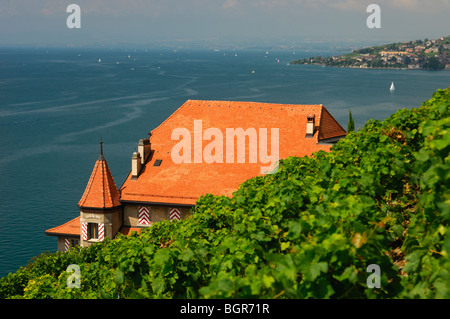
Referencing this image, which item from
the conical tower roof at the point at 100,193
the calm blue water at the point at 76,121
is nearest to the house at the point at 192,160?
the conical tower roof at the point at 100,193

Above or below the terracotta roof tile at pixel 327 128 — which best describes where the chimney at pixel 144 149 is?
below

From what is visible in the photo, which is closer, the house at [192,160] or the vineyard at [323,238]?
the vineyard at [323,238]

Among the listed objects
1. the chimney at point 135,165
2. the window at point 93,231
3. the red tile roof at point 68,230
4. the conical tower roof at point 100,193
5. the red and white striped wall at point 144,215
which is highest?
the chimney at point 135,165

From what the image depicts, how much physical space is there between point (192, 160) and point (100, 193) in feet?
22.9

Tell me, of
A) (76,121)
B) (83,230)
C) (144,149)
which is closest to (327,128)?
(144,149)

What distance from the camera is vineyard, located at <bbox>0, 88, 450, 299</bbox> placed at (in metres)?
8.31

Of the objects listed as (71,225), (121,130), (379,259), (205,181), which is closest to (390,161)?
(379,259)

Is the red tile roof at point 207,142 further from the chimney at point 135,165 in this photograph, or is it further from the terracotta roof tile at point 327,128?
the chimney at point 135,165

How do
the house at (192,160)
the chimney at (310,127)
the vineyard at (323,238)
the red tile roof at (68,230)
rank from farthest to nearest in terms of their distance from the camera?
1. the chimney at (310,127)
2. the red tile roof at (68,230)
3. the house at (192,160)
4. the vineyard at (323,238)

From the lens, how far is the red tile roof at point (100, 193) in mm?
34688

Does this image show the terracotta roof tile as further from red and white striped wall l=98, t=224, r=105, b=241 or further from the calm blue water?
the calm blue water

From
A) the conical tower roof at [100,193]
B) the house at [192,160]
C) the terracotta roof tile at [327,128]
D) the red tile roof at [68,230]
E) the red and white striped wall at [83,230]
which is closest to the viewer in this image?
the conical tower roof at [100,193]

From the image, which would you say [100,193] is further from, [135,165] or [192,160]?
[192,160]

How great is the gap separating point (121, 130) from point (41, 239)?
50.0m
